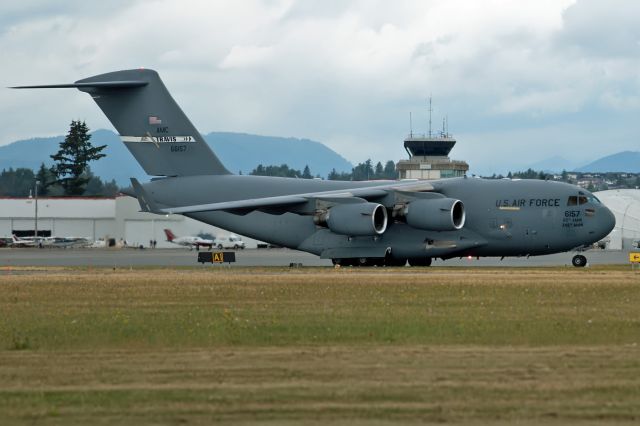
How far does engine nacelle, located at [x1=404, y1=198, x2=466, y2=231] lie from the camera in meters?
38.0

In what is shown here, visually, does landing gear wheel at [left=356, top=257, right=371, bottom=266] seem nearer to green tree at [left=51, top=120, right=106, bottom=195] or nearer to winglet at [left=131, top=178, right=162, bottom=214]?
winglet at [left=131, top=178, right=162, bottom=214]

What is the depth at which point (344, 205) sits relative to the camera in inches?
1555

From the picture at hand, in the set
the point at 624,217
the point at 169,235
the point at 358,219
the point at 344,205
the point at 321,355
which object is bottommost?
the point at 321,355

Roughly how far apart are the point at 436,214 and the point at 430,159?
58173 millimetres

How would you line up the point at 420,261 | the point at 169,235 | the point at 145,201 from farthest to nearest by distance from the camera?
the point at 169,235 < the point at 145,201 < the point at 420,261

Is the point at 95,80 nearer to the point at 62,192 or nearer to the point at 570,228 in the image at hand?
the point at 570,228

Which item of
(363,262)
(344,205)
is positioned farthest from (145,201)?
(363,262)

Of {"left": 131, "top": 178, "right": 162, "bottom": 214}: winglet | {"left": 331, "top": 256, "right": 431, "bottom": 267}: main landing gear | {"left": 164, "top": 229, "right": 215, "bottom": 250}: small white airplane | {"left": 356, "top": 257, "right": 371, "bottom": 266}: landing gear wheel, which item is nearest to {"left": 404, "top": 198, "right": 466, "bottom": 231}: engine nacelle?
{"left": 331, "top": 256, "right": 431, "bottom": 267}: main landing gear

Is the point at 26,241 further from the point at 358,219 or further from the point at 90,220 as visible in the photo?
the point at 358,219

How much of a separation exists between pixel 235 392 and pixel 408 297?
11.7m

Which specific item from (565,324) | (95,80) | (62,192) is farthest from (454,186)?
(62,192)

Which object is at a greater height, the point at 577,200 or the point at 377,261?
the point at 577,200

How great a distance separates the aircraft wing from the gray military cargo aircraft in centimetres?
3

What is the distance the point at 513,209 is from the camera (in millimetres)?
38750
